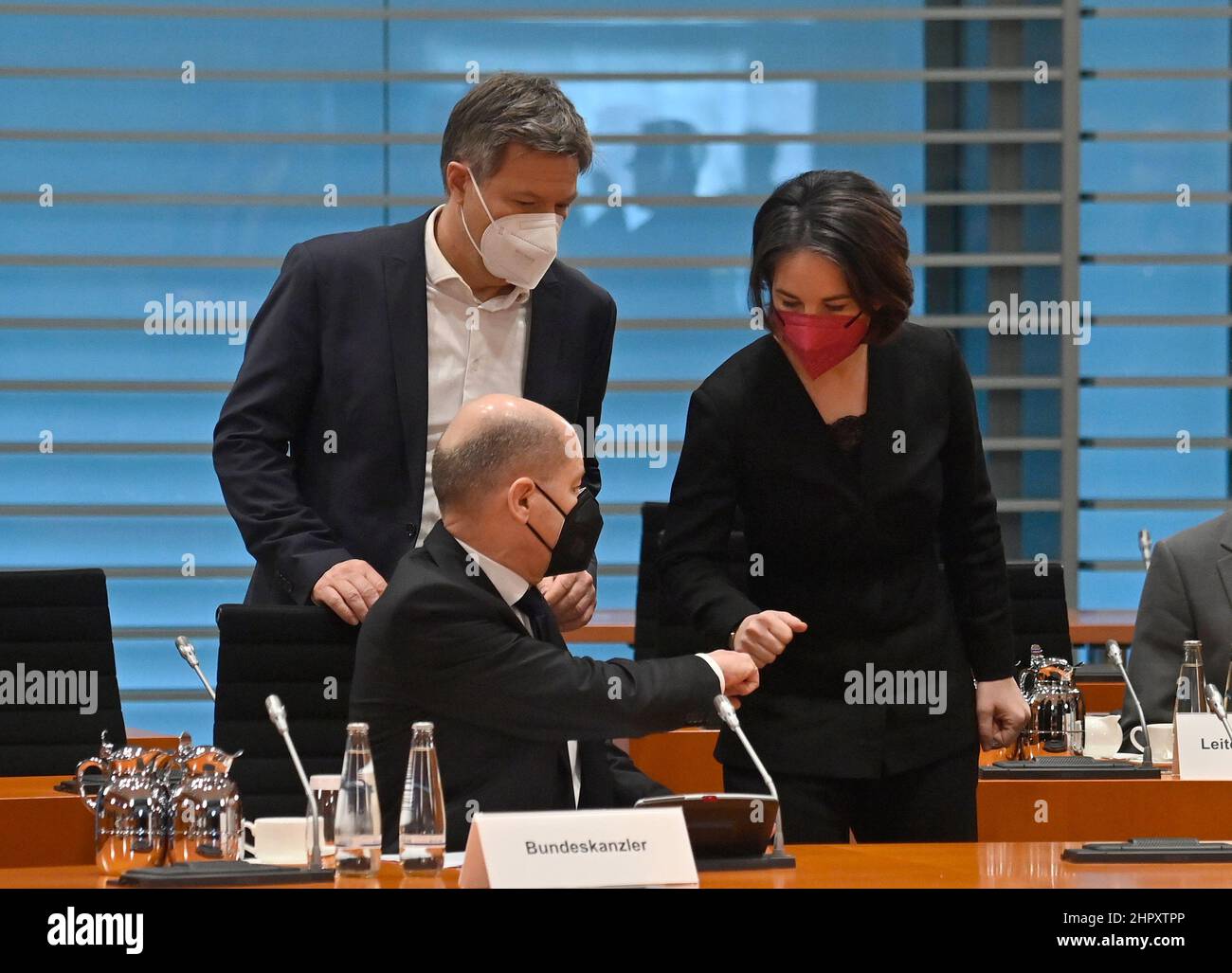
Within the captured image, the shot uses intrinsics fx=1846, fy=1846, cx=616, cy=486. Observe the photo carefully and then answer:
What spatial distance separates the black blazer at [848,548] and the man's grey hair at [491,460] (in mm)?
327

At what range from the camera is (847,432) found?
286 cm

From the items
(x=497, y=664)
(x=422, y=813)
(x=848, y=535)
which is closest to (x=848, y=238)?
(x=848, y=535)

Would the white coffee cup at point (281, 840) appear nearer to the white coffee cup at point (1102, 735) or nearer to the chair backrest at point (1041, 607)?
the white coffee cup at point (1102, 735)

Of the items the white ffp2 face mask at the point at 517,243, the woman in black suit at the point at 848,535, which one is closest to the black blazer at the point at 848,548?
the woman in black suit at the point at 848,535

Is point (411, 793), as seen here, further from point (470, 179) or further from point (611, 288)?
point (611, 288)

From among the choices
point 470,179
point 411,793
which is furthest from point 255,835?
point 470,179

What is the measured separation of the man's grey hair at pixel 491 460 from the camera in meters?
2.65

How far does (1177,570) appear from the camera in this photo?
3.85m

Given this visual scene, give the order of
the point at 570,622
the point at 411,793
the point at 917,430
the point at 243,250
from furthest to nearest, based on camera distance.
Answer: the point at 243,250 < the point at 570,622 < the point at 917,430 < the point at 411,793

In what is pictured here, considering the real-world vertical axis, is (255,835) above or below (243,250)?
below

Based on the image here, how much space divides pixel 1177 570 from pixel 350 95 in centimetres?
472

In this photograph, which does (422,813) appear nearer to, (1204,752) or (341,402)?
(341,402)

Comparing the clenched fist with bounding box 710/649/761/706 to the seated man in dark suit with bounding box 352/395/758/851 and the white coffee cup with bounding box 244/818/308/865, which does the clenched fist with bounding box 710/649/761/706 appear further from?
the white coffee cup with bounding box 244/818/308/865

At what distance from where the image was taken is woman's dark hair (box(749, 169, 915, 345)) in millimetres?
2791
